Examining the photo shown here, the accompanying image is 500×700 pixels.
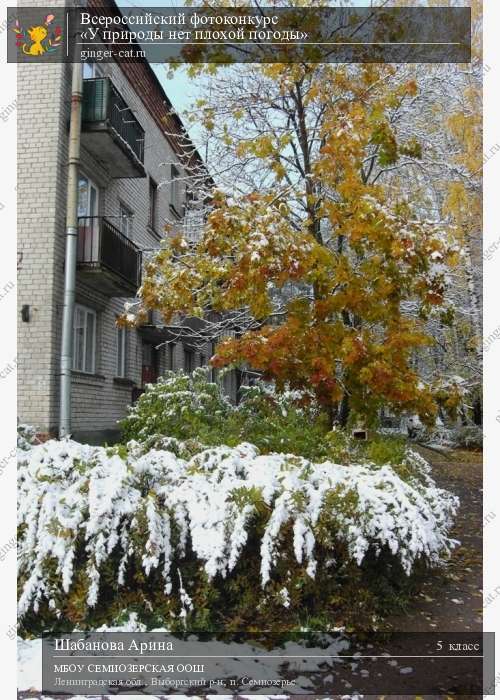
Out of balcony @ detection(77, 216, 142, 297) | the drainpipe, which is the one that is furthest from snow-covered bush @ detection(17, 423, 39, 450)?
balcony @ detection(77, 216, 142, 297)

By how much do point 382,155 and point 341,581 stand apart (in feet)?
11.5

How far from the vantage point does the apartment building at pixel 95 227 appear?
185 inches

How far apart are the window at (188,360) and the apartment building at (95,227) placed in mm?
43

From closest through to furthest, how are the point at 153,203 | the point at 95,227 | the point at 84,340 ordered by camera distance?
1. the point at 95,227
2. the point at 84,340
3. the point at 153,203

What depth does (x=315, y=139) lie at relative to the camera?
5.62 meters

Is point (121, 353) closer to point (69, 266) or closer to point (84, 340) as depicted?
point (84, 340)

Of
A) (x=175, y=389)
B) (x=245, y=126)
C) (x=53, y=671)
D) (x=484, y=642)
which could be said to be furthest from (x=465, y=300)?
(x=53, y=671)

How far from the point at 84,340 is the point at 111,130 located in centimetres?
279

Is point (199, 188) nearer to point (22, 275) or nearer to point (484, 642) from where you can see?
point (22, 275)

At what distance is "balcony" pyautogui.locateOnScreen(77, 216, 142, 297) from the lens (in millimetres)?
7574

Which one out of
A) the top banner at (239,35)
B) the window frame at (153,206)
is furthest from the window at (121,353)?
the top banner at (239,35)

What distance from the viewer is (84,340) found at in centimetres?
803

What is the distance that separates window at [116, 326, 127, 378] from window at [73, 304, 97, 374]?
695mm
